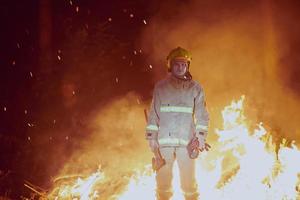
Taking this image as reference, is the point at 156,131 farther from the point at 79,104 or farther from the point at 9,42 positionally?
the point at 9,42

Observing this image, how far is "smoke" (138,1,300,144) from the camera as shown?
31.8ft

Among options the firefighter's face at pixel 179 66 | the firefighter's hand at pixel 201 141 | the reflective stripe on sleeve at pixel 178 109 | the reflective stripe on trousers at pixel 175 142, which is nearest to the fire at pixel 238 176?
the reflective stripe on trousers at pixel 175 142

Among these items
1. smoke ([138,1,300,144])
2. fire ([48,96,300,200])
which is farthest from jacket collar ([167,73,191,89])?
smoke ([138,1,300,144])

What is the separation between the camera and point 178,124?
6441mm

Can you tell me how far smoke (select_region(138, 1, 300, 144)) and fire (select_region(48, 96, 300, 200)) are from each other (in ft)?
4.02

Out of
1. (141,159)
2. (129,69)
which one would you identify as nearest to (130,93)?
(129,69)

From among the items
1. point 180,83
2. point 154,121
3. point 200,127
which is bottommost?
point 200,127

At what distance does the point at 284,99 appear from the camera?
9742 mm

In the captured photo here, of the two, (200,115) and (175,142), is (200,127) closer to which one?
(200,115)

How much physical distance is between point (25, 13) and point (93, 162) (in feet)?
13.3

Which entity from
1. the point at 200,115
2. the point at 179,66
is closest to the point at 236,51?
the point at 179,66

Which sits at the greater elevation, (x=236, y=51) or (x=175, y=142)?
(x=236, y=51)

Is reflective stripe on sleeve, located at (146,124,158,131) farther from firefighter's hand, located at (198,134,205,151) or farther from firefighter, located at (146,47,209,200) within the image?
firefighter's hand, located at (198,134,205,151)

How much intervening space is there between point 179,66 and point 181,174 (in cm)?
154
